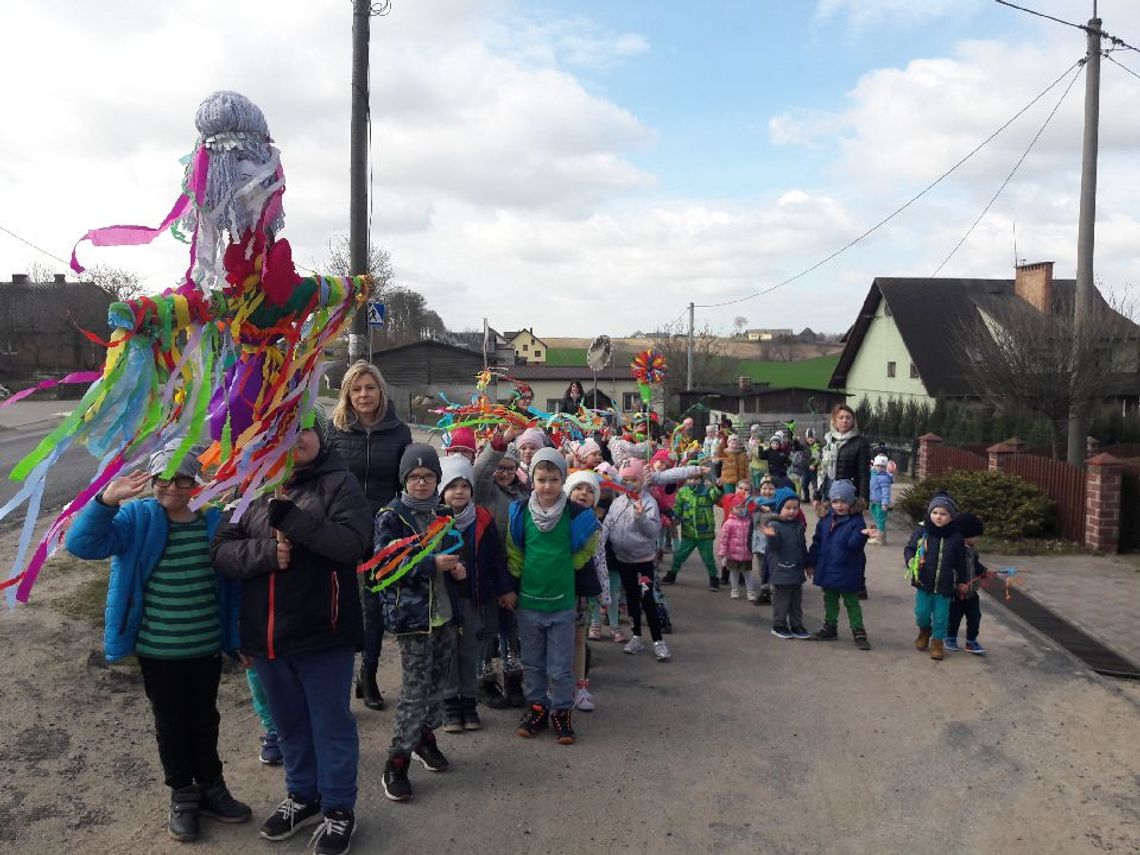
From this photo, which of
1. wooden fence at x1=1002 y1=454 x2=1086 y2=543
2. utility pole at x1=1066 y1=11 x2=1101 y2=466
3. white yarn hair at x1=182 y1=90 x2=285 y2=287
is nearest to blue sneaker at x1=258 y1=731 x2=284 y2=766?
white yarn hair at x1=182 y1=90 x2=285 y2=287

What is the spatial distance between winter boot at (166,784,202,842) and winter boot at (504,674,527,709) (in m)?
1.95

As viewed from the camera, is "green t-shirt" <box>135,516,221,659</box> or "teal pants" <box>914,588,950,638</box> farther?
"teal pants" <box>914,588,950,638</box>

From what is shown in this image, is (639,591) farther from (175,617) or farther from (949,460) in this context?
(949,460)

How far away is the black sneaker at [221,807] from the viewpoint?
145 inches

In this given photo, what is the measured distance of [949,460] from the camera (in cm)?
1525

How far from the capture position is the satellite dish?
1148 cm

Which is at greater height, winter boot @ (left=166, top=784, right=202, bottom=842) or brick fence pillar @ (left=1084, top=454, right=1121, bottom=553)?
brick fence pillar @ (left=1084, top=454, right=1121, bottom=553)

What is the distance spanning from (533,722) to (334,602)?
173cm

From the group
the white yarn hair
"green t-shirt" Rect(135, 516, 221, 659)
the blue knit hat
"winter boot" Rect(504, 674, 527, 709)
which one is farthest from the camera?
the blue knit hat

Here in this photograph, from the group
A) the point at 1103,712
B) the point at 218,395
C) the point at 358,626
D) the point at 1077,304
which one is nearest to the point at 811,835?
the point at 358,626

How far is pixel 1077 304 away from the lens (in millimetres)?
12336

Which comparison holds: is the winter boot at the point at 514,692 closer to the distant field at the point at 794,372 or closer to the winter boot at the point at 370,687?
the winter boot at the point at 370,687

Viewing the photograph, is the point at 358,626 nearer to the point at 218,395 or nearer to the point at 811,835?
the point at 218,395

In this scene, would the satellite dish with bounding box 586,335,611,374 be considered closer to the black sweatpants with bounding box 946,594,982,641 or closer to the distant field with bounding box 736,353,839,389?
the black sweatpants with bounding box 946,594,982,641
